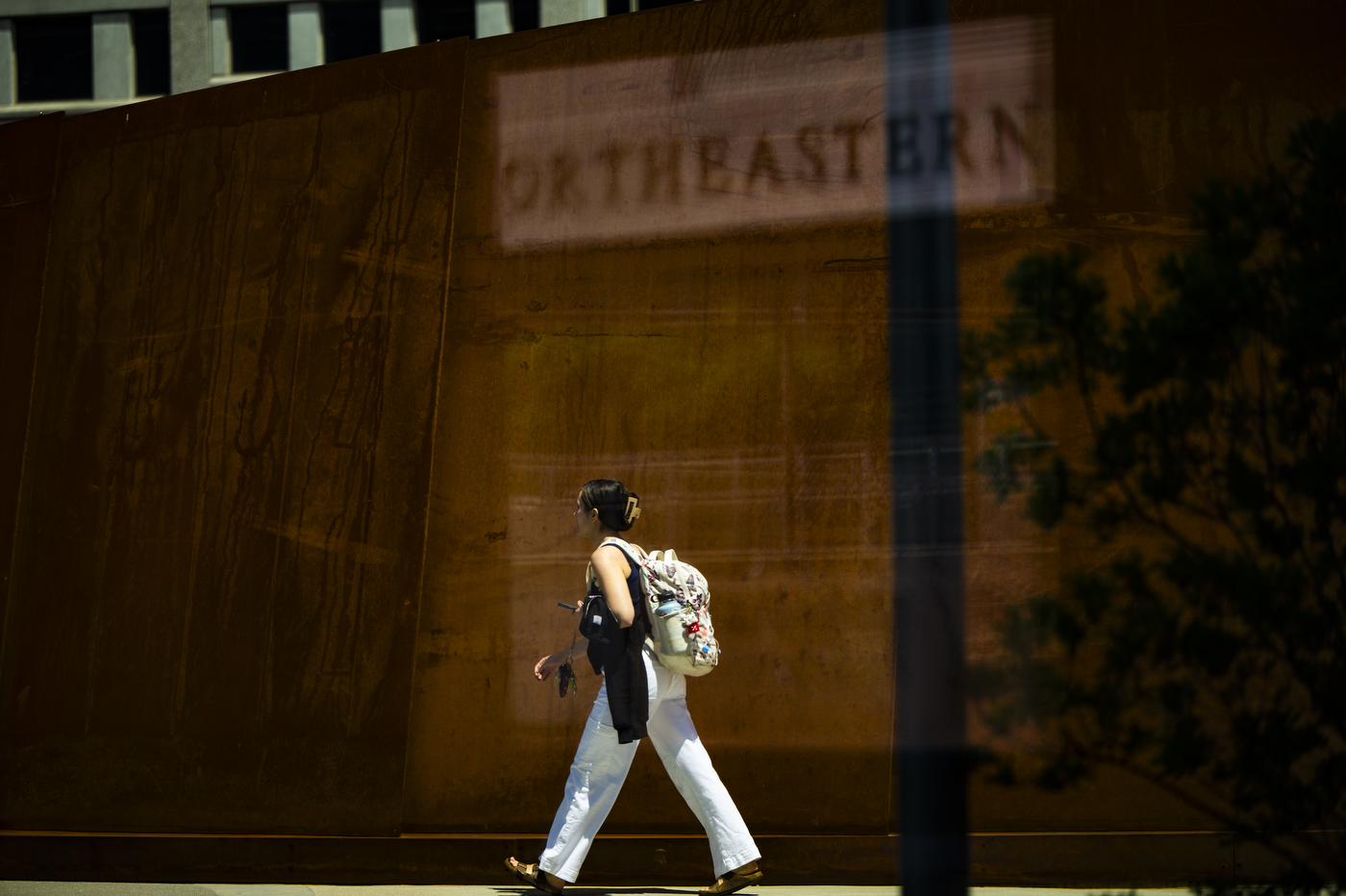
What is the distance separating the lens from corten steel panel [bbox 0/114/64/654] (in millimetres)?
6371

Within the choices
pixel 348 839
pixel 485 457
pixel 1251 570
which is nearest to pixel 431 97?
pixel 485 457

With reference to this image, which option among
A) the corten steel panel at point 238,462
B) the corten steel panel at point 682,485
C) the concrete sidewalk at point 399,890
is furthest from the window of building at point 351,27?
the concrete sidewalk at point 399,890

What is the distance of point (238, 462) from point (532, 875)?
103 inches

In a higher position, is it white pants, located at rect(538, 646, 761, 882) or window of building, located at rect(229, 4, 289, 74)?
window of building, located at rect(229, 4, 289, 74)

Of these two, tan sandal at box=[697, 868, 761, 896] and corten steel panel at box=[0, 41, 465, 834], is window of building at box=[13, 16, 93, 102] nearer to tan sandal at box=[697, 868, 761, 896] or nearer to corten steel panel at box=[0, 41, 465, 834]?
corten steel panel at box=[0, 41, 465, 834]

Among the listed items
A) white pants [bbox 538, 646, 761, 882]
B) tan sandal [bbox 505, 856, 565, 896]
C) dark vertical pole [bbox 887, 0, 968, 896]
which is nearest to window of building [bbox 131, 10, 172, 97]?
tan sandal [bbox 505, 856, 565, 896]

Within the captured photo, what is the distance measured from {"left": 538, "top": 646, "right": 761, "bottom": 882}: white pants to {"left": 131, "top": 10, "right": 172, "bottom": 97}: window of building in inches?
935

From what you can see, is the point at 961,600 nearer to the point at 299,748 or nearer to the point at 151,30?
the point at 299,748

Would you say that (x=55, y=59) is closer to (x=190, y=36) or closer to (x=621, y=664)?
(x=190, y=36)

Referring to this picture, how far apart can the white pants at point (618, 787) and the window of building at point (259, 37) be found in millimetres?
22421

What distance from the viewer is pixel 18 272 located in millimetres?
6586

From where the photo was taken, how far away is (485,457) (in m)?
5.89

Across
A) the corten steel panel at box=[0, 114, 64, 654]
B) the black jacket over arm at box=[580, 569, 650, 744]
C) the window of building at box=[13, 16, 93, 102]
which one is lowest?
the black jacket over arm at box=[580, 569, 650, 744]

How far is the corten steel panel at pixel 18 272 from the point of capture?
6.37 metres
